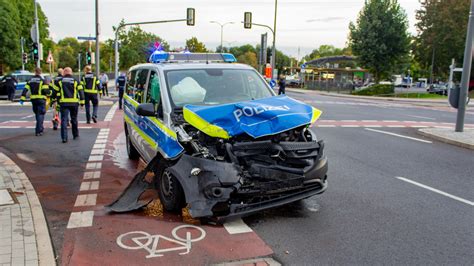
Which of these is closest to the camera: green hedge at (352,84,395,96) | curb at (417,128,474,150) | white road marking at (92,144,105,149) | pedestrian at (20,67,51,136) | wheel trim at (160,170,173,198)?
wheel trim at (160,170,173,198)

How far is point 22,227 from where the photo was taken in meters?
5.09

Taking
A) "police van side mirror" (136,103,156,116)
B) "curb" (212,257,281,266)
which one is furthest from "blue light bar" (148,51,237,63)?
"curb" (212,257,281,266)

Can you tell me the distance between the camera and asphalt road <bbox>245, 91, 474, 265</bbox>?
4.57m

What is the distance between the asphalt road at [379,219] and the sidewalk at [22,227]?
2.32 m

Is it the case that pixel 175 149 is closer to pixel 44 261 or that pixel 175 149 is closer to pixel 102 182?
pixel 44 261

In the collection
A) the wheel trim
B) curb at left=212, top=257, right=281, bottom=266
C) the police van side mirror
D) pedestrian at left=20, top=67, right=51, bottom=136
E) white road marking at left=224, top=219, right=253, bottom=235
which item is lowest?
curb at left=212, top=257, right=281, bottom=266

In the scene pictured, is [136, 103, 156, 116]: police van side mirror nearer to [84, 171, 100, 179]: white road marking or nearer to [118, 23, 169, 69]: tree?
[84, 171, 100, 179]: white road marking

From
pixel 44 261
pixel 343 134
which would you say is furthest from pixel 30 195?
pixel 343 134

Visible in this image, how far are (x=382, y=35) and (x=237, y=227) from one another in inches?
1710

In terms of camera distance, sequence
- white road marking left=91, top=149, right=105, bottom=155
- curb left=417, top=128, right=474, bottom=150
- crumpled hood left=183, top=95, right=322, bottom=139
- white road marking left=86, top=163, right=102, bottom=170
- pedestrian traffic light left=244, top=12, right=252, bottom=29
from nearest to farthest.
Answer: crumpled hood left=183, top=95, right=322, bottom=139 → white road marking left=86, top=163, right=102, bottom=170 → white road marking left=91, top=149, right=105, bottom=155 → curb left=417, top=128, right=474, bottom=150 → pedestrian traffic light left=244, top=12, right=252, bottom=29

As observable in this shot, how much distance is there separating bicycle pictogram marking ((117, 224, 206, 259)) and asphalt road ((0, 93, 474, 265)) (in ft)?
1.26

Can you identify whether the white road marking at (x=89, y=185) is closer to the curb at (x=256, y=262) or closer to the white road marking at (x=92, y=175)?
the white road marking at (x=92, y=175)

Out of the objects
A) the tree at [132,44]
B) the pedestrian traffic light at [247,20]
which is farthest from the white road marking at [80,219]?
the tree at [132,44]

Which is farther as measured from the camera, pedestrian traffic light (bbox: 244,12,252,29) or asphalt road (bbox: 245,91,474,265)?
pedestrian traffic light (bbox: 244,12,252,29)
